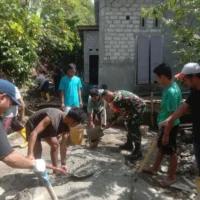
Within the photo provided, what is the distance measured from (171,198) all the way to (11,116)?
10.7ft

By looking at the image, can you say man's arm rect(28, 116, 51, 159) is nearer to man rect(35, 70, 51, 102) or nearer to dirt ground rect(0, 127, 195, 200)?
dirt ground rect(0, 127, 195, 200)

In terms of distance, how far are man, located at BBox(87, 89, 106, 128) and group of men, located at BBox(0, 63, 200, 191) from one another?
0.07 feet

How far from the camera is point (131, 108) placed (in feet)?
18.2

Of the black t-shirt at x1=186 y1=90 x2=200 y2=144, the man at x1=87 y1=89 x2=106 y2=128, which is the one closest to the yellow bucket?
the man at x1=87 y1=89 x2=106 y2=128

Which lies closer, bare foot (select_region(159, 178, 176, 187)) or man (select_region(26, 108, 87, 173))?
man (select_region(26, 108, 87, 173))

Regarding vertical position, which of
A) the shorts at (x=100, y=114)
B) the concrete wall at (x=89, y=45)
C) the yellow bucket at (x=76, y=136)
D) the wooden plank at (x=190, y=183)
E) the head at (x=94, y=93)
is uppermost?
the concrete wall at (x=89, y=45)

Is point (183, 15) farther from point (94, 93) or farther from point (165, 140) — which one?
point (165, 140)

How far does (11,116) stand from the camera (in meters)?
5.57

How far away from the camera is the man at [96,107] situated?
19.6 ft

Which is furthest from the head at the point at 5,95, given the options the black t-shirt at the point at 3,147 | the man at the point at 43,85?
the man at the point at 43,85

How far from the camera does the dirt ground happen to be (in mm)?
3828

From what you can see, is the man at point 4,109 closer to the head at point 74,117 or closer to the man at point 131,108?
the head at point 74,117

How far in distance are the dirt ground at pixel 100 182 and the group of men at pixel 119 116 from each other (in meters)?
0.25

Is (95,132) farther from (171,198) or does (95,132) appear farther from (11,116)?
(171,198)
